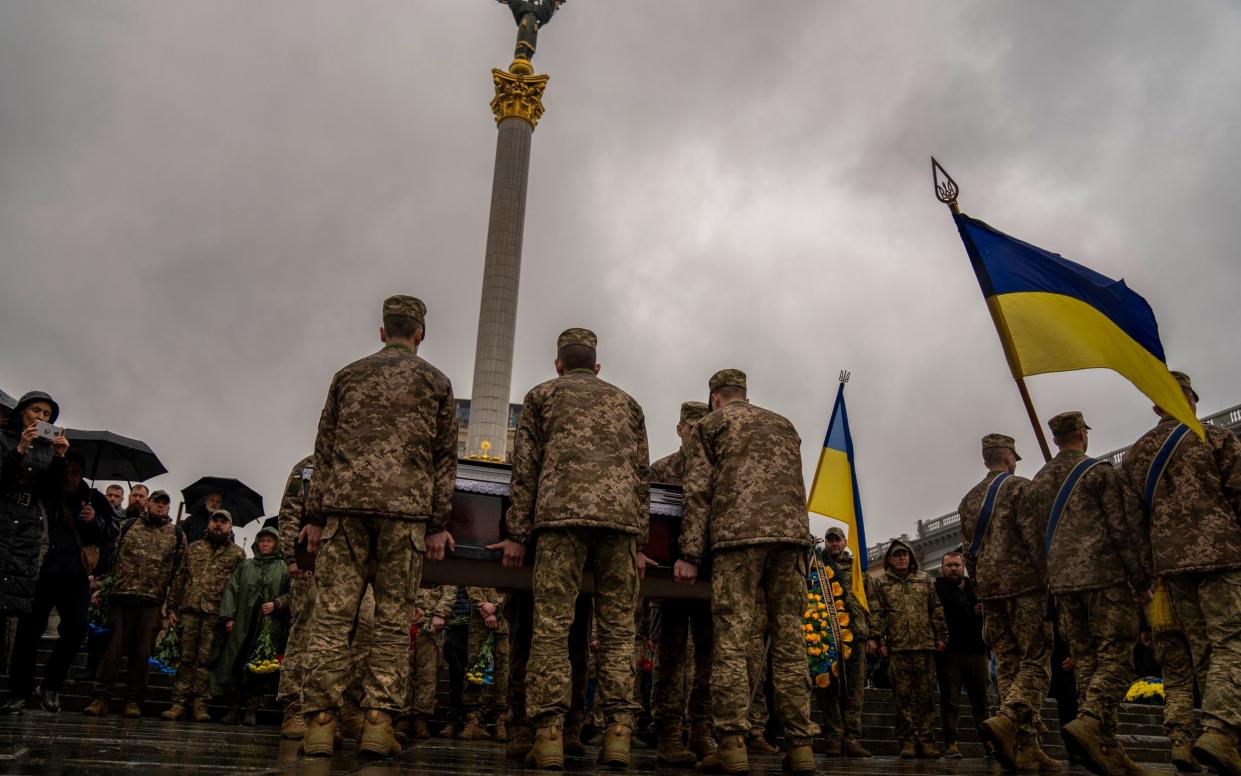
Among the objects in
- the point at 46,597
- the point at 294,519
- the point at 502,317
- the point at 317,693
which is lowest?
the point at 317,693

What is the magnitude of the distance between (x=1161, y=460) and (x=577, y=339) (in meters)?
3.55

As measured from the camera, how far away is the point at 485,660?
9.08 m

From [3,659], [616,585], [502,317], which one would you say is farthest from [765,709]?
[502,317]

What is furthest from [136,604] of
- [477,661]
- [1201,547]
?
[1201,547]

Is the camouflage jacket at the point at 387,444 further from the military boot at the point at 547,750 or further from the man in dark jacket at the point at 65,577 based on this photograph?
the man in dark jacket at the point at 65,577

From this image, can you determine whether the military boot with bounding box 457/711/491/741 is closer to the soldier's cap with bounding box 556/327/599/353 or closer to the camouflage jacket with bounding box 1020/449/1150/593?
the soldier's cap with bounding box 556/327/599/353

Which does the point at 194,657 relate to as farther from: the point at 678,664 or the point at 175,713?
the point at 678,664

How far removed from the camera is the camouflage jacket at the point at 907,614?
8.98m

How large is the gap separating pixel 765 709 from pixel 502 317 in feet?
82.8

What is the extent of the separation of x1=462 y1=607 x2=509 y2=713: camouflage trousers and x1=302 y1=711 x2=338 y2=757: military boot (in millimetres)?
3848

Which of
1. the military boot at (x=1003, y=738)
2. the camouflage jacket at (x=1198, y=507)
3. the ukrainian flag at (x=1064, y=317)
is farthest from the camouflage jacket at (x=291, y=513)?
the camouflage jacket at (x=1198, y=507)

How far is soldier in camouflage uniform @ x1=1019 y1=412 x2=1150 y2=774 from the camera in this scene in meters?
5.22

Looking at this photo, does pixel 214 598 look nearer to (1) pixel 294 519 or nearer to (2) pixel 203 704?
(2) pixel 203 704

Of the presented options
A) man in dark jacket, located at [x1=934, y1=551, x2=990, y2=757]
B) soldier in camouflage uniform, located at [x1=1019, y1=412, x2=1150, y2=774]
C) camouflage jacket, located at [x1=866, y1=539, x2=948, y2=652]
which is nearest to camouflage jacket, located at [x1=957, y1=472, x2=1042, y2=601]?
soldier in camouflage uniform, located at [x1=1019, y1=412, x2=1150, y2=774]
